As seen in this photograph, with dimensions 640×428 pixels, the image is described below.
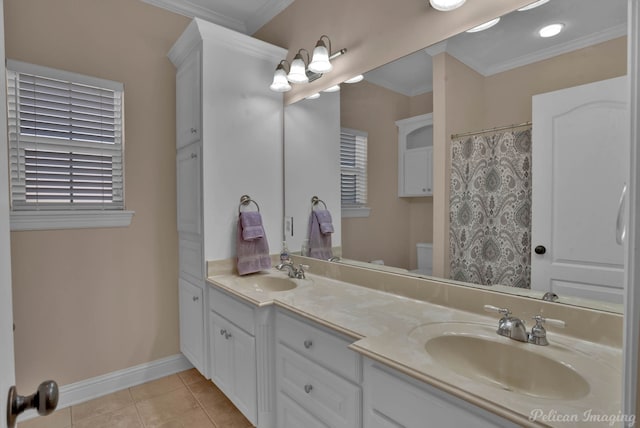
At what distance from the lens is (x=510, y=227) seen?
1276 millimetres

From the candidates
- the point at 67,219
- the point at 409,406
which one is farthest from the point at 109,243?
the point at 409,406

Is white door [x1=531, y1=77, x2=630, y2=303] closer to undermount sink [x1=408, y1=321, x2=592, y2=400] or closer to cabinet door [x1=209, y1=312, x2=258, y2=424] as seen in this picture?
undermount sink [x1=408, y1=321, x2=592, y2=400]

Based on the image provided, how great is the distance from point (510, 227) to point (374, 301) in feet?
2.17

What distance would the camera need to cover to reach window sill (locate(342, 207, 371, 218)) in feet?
6.33

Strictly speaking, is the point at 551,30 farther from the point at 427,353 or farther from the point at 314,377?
the point at 314,377

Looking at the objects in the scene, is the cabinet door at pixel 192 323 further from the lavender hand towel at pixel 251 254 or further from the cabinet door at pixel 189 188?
the cabinet door at pixel 189 188

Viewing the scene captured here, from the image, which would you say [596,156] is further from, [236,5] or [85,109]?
[85,109]

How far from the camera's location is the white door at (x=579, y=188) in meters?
1.01

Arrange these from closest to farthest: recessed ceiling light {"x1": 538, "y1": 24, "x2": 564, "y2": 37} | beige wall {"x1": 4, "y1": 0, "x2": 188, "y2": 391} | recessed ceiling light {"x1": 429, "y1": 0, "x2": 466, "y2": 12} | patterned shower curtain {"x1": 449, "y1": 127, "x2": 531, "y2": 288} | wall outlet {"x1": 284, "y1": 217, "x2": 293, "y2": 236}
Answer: recessed ceiling light {"x1": 538, "y1": 24, "x2": 564, "y2": 37} < patterned shower curtain {"x1": 449, "y1": 127, "x2": 531, "y2": 288} < recessed ceiling light {"x1": 429, "y1": 0, "x2": 466, "y2": 12} < beige wall {"x1": 4, "y1": 0, "x2": 188, "y2": 391} < wall outlet {"x1": 284, "y1": 217, "x2": 293, "y2": 236}

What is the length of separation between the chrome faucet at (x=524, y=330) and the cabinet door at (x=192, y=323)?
1.75 metres

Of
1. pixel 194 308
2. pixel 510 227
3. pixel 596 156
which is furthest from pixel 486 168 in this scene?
pixel 194 308

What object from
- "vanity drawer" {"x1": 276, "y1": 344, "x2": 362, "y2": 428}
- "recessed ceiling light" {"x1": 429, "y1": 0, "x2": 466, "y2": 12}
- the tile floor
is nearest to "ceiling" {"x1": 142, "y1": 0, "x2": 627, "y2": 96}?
"recessed ceiling light" {"x1": 429, "y1": 0, "x2": 466, "y2": 12}

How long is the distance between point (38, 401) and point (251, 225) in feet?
5.39

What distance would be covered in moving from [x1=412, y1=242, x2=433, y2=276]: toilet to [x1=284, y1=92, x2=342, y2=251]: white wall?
60 centimetres
